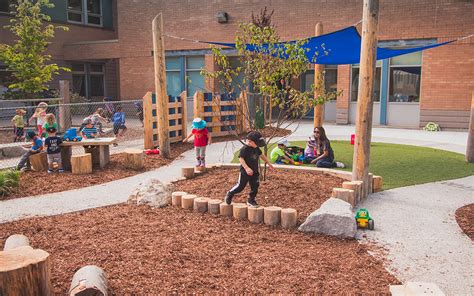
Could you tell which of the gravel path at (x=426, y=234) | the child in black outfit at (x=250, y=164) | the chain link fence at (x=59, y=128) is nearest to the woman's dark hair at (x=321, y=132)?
the gravel path at (x=426, y=234)

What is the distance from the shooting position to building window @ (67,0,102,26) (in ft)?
84.6

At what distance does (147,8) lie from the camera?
23.5 m

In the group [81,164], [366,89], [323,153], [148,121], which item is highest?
[366,89]

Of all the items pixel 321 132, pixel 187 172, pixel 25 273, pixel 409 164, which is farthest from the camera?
pixel 409 164

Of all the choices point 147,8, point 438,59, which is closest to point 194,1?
point 147,8

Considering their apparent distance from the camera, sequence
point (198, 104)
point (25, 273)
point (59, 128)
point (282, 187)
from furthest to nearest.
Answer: point (59, 128), point (198, 104), point (282, 187), point (25, 273)

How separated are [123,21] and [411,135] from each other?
52.8 feet

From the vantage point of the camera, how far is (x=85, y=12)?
26531mm

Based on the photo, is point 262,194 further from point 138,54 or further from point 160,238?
point 138,54

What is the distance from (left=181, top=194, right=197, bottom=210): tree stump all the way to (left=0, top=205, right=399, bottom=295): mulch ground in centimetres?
20

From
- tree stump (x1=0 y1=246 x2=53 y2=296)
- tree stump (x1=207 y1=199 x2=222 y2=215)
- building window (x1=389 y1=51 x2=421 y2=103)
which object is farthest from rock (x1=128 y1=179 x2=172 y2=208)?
building window (x1=389 y1=51 x2=421 y2=103)

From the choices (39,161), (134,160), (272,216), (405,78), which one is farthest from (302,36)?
(272,216)

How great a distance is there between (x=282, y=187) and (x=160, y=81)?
549cm

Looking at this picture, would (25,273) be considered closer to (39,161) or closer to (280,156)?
(39,161)
